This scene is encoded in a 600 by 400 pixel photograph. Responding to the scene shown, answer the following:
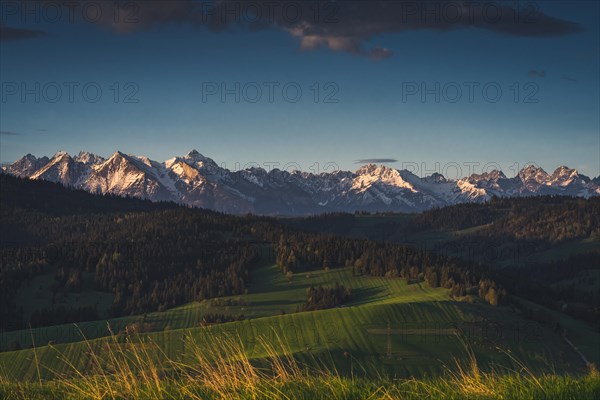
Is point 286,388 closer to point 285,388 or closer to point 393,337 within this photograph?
point 285,388

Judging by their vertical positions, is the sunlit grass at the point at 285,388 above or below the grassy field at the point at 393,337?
above

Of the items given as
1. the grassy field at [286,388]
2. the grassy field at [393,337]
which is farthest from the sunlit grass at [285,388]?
the grassy field at [393,337]

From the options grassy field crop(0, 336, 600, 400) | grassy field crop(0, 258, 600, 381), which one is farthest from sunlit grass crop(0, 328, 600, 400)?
grassy field crop(0, 258, 600, 381)

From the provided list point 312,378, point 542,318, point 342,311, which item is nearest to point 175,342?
point 342,311

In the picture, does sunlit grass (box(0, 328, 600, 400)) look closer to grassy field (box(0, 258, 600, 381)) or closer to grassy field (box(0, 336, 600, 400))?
grassy field (box(0, 336, 600, 400))

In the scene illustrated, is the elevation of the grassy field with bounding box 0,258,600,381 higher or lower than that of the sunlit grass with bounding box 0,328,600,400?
lower

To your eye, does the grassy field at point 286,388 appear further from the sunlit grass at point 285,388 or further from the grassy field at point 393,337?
the grassy field at point 393,337

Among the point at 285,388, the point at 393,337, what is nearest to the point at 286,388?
the point at 285,388

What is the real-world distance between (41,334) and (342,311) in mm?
95742

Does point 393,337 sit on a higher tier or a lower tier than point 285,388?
lower

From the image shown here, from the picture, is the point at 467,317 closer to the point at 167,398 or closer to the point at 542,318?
the point at 542,318

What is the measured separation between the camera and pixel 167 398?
1007cm

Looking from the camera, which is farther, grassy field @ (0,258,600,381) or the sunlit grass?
grassy field @ (0,258,600,381)

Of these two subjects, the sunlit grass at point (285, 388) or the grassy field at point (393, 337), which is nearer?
the sunlit grass at point (285, 388)
